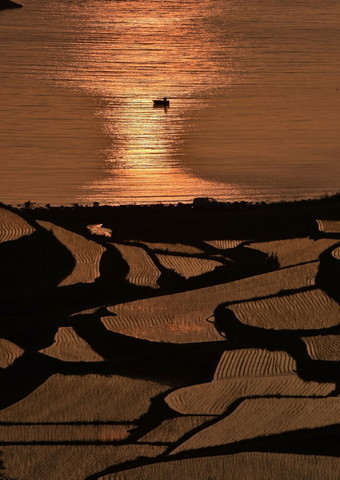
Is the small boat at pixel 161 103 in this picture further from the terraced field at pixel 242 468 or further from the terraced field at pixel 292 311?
the terraced field at pixel 242 468

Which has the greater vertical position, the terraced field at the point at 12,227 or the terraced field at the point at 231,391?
the terraced field at the point at 12,227

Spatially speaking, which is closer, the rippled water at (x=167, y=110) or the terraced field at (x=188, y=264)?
the terraced field at (x=188, y=264)

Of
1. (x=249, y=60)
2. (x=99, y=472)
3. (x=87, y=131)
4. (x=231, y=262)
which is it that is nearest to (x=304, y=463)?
(x=99, y=472)

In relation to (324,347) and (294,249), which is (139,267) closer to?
(294,249)

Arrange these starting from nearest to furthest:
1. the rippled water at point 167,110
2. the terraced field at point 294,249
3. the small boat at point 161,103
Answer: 1. the terraced field at point 294,249
2. the rippled water at point 167,110
3. the small boat at point 161,103

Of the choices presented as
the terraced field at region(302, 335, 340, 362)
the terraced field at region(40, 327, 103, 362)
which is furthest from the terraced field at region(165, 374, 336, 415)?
the terraced field at region(40, 327, 103, 362)

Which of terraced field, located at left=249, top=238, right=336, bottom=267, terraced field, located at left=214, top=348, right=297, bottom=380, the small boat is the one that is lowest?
terraced field, located at left=214, top=348, right=297, bottom=380

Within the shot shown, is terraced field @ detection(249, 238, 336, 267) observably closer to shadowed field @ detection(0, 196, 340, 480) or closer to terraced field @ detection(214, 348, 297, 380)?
shadowed field @ detection(0, 196, 340, 480)

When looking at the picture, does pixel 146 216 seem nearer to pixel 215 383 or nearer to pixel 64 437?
pixel 215 383

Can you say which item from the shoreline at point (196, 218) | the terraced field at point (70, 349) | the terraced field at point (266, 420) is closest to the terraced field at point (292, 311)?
the terraced field at point (70, 349)
